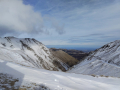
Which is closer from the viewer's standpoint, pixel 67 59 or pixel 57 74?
pixel 57 74

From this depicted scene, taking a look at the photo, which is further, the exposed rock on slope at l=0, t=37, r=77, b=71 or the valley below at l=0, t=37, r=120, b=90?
the exposed rock on slope at l=0, t=37, r=77, b=71

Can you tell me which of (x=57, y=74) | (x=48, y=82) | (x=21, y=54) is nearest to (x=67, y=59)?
(x=21, y=54)

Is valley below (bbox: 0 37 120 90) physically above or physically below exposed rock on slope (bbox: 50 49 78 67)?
above

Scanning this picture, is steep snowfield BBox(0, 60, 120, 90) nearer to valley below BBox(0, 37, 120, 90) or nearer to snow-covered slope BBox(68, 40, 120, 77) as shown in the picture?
valley below BBox(0, 37, 120, 90)

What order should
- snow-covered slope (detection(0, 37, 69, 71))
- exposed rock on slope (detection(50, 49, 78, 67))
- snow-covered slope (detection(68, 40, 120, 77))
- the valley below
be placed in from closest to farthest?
the valley below < snow-covered slope (detection(68, 40, 120, 77)) < snow-covered slope (detection(0, 37, 69, 71)) < exposed rock on slope (detection(50, 49, 78, 67))

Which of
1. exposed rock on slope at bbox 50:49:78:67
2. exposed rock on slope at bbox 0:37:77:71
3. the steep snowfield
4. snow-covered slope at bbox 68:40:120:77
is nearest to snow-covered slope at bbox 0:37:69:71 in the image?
exposed rock on slope at bbox 0:37:77:71

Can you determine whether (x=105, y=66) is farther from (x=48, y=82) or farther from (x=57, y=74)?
(x=48, y=82)

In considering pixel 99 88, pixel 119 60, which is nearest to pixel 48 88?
pixel 99 88

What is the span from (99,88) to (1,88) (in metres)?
8.25

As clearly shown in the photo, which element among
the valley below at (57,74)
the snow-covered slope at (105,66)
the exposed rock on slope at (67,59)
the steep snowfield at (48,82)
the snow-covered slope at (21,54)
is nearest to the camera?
the steep snowfield at (48,82)

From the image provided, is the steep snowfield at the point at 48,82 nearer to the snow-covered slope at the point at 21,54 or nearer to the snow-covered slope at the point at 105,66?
the snow-covered slope at the point at 105,66

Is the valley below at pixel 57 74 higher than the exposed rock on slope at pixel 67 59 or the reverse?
higher

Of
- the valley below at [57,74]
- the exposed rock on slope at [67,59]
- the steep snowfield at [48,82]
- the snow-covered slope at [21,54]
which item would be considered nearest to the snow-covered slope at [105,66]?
the valley below at [57,74]

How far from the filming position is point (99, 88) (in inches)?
302
